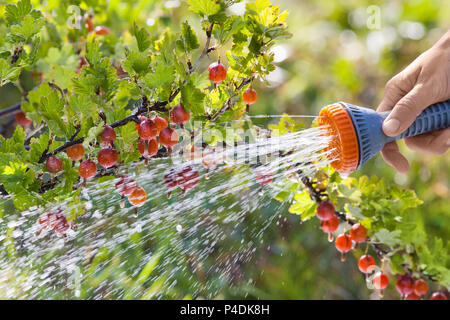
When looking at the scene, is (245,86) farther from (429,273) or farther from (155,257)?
(155,257)

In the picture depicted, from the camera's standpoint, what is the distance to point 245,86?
769 mm

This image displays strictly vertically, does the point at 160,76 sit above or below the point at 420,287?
above

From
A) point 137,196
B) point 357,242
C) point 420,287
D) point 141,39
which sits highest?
point 141,39

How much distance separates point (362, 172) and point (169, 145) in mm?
1757

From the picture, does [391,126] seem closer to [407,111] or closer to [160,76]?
[407,111]

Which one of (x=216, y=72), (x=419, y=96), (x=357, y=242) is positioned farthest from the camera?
(x=357, y=242)

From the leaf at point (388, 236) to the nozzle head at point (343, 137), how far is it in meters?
0.18

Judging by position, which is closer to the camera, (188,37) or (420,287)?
(188,37)

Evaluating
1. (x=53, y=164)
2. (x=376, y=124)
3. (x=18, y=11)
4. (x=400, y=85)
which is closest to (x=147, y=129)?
(x=53, y=164)

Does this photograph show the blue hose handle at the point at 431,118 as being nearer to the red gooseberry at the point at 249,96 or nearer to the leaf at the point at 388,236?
the leaf at the point at 388,236

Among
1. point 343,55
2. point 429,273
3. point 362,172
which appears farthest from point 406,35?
point 429,273

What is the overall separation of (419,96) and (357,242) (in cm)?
32

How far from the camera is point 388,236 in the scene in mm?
870

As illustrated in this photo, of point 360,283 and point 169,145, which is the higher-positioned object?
point 169,145
